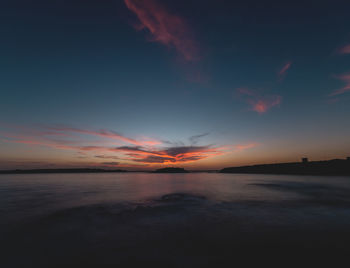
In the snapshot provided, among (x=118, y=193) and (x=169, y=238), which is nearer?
(x=169, y=238)

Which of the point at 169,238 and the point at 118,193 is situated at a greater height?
the point at 118,193

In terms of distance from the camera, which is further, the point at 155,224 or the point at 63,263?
the point at 155,224

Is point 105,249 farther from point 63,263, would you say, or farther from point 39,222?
point 39,222

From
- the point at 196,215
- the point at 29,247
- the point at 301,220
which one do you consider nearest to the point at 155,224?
the point at 196,215

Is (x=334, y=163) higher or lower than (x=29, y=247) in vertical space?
higher

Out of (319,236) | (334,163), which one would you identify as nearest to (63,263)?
(319,236)

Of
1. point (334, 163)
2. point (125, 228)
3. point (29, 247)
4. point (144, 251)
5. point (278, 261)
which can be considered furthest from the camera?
point (334, 163)

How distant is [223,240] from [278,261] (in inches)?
91.3

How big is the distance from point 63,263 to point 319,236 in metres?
11.1

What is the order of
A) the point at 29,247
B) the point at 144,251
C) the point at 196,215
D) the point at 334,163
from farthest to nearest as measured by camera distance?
the point at 334,163 → the point at 196,215 → the point at 29,247 → the point at 144,251

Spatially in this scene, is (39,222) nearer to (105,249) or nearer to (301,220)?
(105,249)

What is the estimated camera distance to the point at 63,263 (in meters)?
5.68

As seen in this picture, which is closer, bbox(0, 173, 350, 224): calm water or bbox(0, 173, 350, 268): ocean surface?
bbox(0, 173, 350, 268): ocean surface

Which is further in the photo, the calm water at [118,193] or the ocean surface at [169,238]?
the calm water at [118,193]
